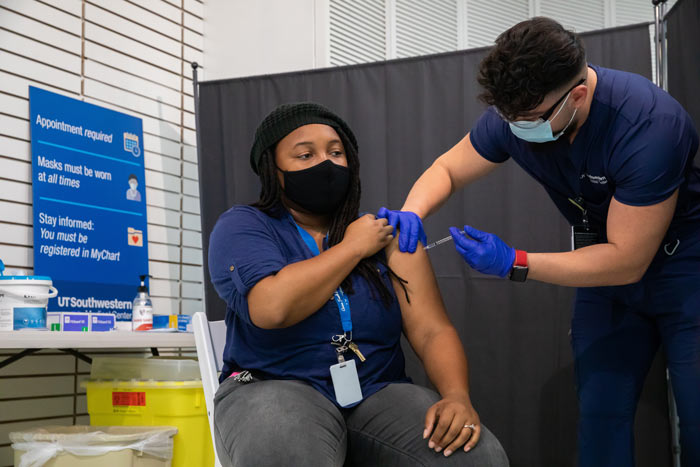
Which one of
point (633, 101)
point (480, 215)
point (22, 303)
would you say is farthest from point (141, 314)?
point (633, 101)

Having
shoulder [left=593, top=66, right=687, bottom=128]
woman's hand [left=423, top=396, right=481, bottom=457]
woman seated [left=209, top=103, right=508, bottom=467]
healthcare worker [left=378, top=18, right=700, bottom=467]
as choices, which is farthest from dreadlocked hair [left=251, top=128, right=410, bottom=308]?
shoulder [left=593, top=66, right=687, bottom=128]

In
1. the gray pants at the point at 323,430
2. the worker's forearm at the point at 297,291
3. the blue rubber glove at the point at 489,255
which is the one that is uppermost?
the blue rubber glove at the point at 489,255

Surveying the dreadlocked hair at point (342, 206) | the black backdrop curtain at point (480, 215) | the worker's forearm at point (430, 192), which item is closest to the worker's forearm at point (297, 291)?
the dreadlocked hair at point (342, 206)

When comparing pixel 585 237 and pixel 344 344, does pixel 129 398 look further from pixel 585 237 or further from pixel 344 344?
pixel 585 237

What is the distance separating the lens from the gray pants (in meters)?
1.32

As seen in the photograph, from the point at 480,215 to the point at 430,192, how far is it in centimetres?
118

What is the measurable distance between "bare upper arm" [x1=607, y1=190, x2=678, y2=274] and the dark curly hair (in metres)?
0.36

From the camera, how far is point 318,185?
1.80m

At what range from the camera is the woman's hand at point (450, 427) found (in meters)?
1.38

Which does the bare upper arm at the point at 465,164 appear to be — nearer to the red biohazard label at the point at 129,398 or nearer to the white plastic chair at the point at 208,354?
the white plastic chair at the point at 208,354

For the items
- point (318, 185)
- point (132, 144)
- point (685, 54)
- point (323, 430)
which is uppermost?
point (685, 54)

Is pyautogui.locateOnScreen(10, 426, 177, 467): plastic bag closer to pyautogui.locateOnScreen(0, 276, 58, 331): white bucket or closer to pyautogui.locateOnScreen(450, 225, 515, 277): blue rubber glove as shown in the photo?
pyautogui.locateOnScreen(0, 276, 58, 331): white bucket

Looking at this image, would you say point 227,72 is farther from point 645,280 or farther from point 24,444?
point 645,280

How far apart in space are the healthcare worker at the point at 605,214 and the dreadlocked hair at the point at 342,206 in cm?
11
